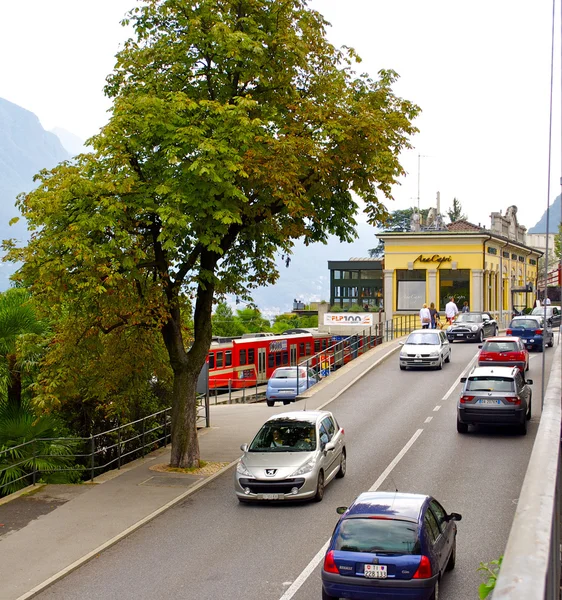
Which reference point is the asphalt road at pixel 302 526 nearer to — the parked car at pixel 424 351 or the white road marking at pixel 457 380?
the white road marking at pixel 457 380

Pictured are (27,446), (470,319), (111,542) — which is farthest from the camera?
(470,319)

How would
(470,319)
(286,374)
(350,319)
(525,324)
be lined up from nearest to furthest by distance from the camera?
1. (286,374)
2. (525,324)
3. (470,319)
4. (350,319)

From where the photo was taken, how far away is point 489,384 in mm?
22688

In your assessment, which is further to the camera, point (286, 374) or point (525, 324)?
point (525, 324)

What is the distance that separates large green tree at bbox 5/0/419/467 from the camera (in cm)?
1719

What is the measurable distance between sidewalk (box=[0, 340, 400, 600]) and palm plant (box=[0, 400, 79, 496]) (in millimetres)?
640

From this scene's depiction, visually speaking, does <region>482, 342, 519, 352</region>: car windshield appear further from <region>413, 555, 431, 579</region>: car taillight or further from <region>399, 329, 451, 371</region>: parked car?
<region>413, 555, 431, 579</region>: car taillight

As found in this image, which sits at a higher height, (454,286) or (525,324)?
(454,286)

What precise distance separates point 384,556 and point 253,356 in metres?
36.6

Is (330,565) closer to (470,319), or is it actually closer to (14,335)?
(14,335)

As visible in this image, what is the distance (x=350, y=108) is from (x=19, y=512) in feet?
40.0

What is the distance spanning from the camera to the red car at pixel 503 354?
31.7 meters

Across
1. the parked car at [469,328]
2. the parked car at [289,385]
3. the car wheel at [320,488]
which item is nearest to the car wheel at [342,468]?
the car wheel at [320,488]

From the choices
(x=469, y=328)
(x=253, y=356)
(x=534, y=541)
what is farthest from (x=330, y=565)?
(x=469, y=328)
